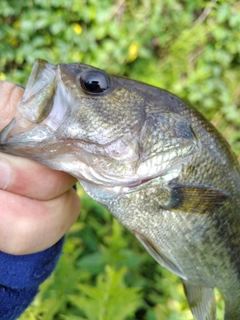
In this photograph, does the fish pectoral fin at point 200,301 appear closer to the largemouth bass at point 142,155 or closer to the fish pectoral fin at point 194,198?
the largemouth bass at point 142,155

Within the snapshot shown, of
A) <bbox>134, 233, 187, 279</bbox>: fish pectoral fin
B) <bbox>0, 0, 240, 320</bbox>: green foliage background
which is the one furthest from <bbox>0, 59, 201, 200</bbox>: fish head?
<bbox>0, 0, 240, 320</bbox>: green foliage background

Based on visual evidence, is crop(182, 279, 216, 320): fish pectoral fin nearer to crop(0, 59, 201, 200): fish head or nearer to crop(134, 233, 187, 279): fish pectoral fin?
crop(134, 233, 187, 279): fish pectoral fin

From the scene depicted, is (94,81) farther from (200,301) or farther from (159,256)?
(200,301)

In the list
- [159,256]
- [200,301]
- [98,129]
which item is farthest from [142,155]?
[200,301]

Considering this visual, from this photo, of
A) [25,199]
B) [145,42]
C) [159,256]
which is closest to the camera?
[25,199]

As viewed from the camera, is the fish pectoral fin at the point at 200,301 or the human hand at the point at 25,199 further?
the fish pectoral fin at the point at 200,301

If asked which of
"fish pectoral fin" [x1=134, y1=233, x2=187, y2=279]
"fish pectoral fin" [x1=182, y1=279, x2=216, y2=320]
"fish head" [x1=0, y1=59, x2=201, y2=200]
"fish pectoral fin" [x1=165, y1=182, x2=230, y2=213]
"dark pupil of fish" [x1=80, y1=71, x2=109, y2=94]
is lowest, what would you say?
"fish pectoral fin" [x1=182, y1=279, x2=216, y2=320]

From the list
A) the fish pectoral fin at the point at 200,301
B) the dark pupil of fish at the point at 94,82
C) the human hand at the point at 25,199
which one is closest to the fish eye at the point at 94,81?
the dark pupil of fish at the point at 94,82
